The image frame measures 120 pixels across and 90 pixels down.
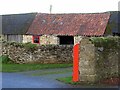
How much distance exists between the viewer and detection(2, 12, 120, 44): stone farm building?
40.0 m

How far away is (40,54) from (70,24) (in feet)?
36.5

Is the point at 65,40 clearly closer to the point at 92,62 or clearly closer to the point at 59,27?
the point at 59,27

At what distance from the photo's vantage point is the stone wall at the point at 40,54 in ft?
105

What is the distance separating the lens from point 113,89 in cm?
→ 1848

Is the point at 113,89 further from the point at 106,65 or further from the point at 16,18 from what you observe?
the point at 16,18

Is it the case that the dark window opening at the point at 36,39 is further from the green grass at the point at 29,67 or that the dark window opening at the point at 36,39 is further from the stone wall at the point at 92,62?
the stone wall at the point at 92,62

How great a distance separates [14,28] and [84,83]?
89.9 ft

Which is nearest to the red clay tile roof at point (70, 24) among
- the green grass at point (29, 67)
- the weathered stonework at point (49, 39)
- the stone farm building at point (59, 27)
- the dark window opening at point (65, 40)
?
the stone farm building at point (59, 27)

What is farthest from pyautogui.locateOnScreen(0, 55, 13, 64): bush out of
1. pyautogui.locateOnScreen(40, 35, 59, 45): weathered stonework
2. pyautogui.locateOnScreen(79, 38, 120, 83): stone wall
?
pyautogui.locateOnScreen(79, 38, 120, 83): stone wall

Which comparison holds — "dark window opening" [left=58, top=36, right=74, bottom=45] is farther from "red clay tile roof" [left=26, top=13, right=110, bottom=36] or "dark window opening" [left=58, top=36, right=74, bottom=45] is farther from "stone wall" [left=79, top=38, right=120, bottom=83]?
"stone wall" [left=79, top=38, right=120, bottom=83]

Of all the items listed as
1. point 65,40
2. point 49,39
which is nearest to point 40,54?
point 49,39

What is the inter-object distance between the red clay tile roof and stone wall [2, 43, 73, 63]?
23.4 feet

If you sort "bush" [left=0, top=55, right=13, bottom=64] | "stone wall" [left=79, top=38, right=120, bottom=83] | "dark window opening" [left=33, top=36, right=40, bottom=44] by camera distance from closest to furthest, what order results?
1. "stone wall" [left=79, top=38, right=120, bottom=83]
2. "bush" [left=0, top=55, right=13, bottom=64]
3. "dark window opening" [left=33, top=36, right=40, bottom=44]

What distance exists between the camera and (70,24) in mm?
42406
